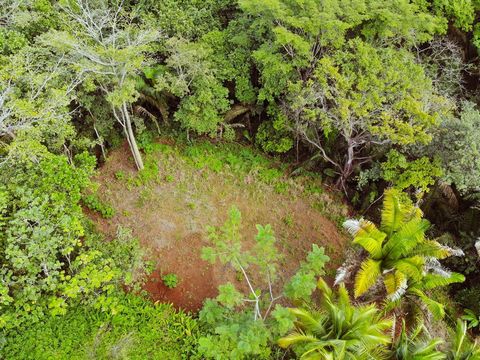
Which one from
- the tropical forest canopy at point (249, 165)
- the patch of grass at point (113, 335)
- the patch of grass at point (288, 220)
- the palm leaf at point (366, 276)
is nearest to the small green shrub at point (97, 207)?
the tropical forest canopy at point (249, 165)

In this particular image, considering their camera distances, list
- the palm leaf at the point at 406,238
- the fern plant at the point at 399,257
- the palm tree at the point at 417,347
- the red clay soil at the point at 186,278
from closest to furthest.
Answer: the palm tree at the point at 417,347 < the fern plant at the point at 399,257 < the palm leaf at the point at 406,238 < the red clay soil at the point at 186,278

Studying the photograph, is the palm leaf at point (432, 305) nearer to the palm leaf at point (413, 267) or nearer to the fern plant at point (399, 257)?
the fern plant at point (399, 257)

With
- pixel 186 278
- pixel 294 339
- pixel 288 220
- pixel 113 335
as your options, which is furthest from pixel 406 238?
pixel 113 335

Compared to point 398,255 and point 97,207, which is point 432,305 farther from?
point 97,207

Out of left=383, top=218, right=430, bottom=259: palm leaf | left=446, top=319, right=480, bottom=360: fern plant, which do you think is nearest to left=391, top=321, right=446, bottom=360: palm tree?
left=446, top=319, right=480, bottom=360: fern plant

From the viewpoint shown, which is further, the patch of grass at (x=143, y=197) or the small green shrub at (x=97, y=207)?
the patch of grass at (x=143, y=197)

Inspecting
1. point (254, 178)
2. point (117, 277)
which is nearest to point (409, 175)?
point (254, 178)

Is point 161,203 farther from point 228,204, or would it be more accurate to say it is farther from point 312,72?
point 312,72
